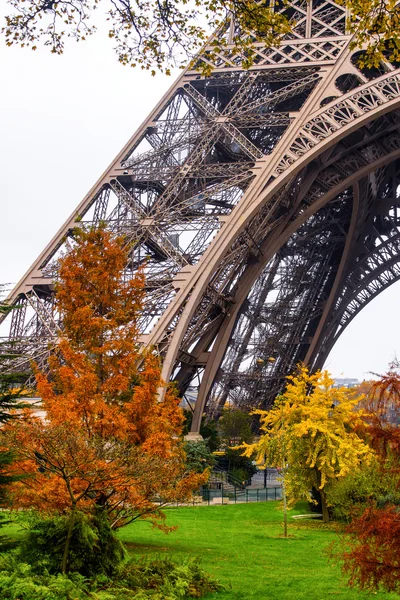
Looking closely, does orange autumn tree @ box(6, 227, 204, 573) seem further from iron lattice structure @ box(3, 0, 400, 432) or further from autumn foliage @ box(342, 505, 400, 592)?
iron lattice structure @ box(3, 0, 400, 432)

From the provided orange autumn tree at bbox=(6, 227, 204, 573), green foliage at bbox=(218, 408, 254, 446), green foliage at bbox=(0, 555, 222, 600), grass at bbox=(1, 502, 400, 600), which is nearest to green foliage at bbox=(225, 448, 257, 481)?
green foliage at bbox=(218, 408, 254, 446)

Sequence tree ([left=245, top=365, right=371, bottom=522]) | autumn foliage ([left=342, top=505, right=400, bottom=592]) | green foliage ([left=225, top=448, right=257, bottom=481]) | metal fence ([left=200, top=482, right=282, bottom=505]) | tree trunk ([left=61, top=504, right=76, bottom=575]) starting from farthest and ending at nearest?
green foliage ([left=225, top=448, right=257, bottom=481]) → metal fence ([left=200, top=482, right=282, bottom=505]) → tree ([left=245, top=365, right=371, bottom=522]) → tree trunk ([left=61, top=504, right=76, bottom=575]) → autumn foliage ([left=342, top=505, right=400, bottom=592])

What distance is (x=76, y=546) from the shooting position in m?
11.4

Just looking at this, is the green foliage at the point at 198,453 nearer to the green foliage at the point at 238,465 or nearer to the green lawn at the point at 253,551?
the green lawn at the point at 253,551

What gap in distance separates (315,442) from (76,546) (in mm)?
13718

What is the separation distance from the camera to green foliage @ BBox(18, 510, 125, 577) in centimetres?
1102

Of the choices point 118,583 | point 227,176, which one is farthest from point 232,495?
point 118,583

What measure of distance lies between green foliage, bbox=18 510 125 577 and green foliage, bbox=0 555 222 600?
0.89ft

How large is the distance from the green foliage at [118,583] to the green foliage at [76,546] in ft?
0.89

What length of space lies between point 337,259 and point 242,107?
59.7ft

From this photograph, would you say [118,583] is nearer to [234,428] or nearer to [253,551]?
[253,551]

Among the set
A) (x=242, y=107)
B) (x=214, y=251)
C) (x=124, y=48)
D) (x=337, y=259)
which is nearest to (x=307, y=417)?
(x=214, y=251)

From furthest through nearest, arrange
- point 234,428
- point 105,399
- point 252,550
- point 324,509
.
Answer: point 234,428 < point 324,509 < point 252,550 < point 105,399

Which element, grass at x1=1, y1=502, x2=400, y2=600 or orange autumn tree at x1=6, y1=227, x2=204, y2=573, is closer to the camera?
grass at x1=1, y1=502, x2=400, y2=600
